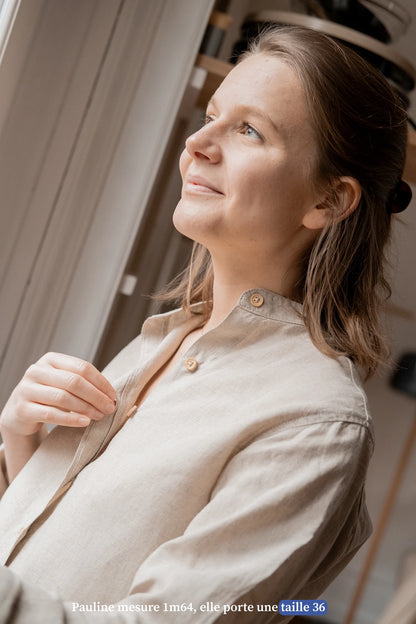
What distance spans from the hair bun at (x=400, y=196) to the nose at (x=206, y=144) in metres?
0.26

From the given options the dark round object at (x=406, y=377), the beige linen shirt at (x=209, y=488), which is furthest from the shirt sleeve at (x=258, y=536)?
the dark round object at (x=406, y=377)

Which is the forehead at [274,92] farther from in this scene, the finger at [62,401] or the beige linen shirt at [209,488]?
the finger at [62,401]

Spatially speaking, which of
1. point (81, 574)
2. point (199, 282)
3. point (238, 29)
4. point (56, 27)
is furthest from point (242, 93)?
point (238, 29)

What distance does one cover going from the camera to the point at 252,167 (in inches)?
36.9

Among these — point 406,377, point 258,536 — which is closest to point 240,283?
point 258,536

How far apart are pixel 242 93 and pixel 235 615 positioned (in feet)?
1.97

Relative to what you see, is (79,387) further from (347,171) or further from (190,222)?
(347,171)

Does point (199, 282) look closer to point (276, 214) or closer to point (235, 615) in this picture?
point (276, 214)

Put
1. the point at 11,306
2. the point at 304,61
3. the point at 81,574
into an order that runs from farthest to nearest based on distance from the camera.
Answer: the point at 11,306, the point at 304,61, the point at 81,574

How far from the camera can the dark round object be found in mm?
2350

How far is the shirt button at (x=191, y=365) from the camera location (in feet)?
3.11

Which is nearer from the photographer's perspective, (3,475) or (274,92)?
(274,92)

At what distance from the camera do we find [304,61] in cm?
96

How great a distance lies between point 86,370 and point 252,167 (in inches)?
12.3
